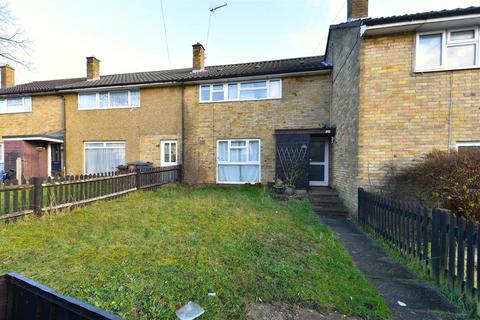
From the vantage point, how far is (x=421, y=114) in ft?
21.2

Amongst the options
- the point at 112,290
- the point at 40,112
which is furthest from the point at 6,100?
the point at 112,290

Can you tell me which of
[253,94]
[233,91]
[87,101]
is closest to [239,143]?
[253,94]

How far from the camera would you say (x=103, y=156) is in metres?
13.2

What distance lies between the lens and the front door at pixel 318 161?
34.7 feet

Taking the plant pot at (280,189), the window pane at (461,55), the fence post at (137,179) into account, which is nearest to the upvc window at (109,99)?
the fence post at (137,179)

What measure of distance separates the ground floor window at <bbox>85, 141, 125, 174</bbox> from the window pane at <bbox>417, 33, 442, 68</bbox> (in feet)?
Result: 44.9

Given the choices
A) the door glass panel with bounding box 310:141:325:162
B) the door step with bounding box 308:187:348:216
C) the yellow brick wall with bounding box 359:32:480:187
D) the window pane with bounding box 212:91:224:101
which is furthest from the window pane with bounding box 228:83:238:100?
the yellow brick wall with bounding box 359:32:480:187

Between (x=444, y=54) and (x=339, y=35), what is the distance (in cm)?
372

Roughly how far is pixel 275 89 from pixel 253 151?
3.23 m

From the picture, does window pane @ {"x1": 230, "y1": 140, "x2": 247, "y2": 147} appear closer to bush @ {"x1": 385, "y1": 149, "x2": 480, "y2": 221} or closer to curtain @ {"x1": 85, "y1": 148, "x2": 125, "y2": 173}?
curtain @ {"x1": 85, "y1": 148, "x2": 125, "y2": 173}

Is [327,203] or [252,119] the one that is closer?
[327,203]

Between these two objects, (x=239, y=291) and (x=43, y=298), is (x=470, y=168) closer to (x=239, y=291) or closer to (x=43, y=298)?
(x=239, y=291)

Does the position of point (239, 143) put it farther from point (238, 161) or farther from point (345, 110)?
point (345, 110)

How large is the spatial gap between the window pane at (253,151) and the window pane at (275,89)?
8.13 feet
